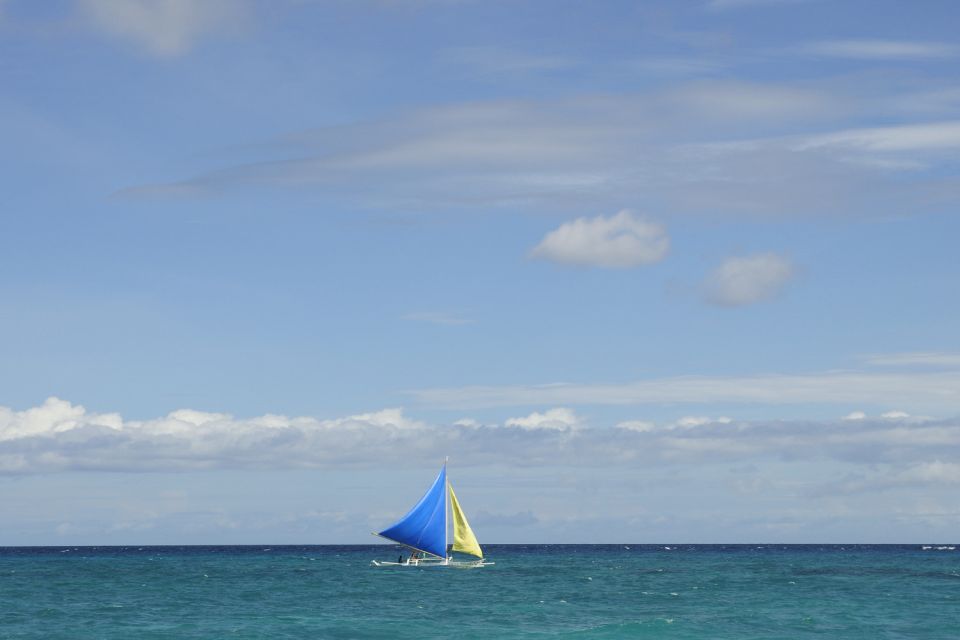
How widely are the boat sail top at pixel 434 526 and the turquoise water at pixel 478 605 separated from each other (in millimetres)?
3124

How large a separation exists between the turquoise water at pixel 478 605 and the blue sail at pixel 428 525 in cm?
313

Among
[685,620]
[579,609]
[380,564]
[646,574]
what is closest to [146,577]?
[380,564]

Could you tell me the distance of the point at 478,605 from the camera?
85562 millimetres

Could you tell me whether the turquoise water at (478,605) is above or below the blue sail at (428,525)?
below

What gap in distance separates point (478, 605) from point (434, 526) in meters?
41.0

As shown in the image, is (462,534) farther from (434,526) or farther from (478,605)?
(478,605)

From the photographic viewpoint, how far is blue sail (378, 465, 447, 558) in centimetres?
12306

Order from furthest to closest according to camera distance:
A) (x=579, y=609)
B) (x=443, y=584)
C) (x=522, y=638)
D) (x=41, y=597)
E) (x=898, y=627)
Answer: (x=443, y=584) < (x=41, y=597) < (x=579, y=609) < (x=898, y=627) < (x=522, y=638)

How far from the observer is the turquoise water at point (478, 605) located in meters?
69.8

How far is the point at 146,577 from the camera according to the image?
430ft

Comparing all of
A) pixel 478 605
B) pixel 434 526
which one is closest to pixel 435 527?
pixel 434 526

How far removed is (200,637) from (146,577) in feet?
227

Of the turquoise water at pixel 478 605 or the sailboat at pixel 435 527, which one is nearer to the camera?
the turquoise water at pixel 478 605

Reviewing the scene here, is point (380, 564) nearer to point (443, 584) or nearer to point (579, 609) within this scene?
point (443, 584)
